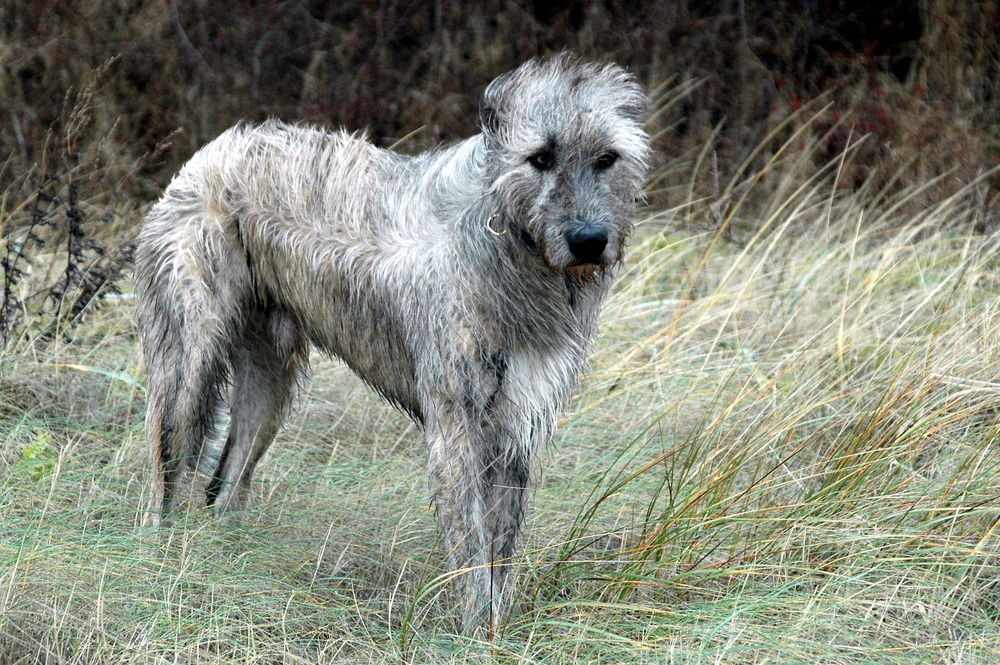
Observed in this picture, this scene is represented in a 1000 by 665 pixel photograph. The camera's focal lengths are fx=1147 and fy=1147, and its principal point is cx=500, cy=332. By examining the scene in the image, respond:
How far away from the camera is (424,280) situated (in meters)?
3.80

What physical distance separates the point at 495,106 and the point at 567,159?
32 cm

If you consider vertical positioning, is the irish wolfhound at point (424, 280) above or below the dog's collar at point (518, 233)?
below

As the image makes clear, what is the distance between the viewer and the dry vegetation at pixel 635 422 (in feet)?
11.6

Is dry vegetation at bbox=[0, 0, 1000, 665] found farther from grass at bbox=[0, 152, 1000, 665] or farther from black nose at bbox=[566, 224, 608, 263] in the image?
black nose at bbox=[566, 224, 608, 263]

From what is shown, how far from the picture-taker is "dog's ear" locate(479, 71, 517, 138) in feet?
11.7

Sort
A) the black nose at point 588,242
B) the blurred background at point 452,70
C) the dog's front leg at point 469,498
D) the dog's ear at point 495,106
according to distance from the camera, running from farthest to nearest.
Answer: the blurred background at point 452,70, the dog's front leg at point 469,498, the dog's ear at point 495,106, the black nose at point 588,242

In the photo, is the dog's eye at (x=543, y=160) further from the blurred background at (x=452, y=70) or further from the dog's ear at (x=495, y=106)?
the blurred background at (x=452, y=70)

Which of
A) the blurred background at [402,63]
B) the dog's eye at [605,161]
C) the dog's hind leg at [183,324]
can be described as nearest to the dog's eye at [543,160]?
the dog's eye at [605,161]

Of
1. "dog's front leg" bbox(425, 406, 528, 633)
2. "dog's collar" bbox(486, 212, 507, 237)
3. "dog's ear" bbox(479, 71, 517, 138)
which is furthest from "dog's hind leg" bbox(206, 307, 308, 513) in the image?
"dog's ear" bbox(479, 71, 517, 138)

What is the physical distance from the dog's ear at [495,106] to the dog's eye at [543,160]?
0.18m

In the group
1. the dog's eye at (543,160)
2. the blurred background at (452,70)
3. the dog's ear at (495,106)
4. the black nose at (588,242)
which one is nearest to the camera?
the black nose at (588,242)

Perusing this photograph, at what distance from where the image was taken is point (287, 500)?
4.62 m

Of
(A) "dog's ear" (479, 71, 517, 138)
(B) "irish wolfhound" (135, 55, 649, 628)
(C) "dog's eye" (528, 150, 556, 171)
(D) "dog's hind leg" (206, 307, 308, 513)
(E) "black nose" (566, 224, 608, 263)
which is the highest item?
(A) "dog's ear" (479, 71, 517, 138)

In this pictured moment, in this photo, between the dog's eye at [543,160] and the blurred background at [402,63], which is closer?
the dog's eye at [543,160]
